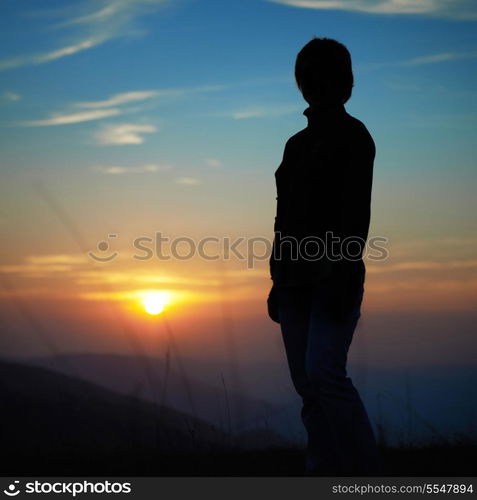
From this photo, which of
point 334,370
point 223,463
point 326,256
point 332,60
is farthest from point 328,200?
point 223,463

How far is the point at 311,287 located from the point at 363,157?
0.68 metres

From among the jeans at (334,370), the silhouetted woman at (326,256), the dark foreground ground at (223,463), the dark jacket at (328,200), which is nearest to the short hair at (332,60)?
the silhouetted woman at (326,256)

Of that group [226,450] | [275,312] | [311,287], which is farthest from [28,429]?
[311,287]

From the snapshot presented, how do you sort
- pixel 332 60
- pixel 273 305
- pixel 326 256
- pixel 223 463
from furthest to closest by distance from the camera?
pixel 223 463
pixel 273 305
pixel 332 60
pixel 326 256

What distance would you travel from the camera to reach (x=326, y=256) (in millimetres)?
3391

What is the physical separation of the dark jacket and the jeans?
10 cm

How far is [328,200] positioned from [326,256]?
273 millimetres

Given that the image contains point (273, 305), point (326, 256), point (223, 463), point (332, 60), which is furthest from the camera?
point (223, 463)

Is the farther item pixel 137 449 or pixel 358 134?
pixel 137 449

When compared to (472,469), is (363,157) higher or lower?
higher

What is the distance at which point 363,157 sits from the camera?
3.42m

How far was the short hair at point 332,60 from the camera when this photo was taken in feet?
11.6

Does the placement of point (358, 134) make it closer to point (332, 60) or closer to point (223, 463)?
point (332, 60)
